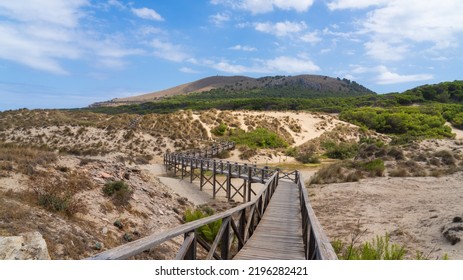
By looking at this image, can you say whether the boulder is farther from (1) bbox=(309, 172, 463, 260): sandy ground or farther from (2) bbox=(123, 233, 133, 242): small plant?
(2) bbox=(123, 233, 133, 242): small plant

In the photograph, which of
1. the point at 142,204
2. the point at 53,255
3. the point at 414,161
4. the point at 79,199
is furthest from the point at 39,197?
the point at 414,161

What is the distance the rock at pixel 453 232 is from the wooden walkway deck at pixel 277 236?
13.1ft

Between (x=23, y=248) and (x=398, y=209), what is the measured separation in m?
12.6

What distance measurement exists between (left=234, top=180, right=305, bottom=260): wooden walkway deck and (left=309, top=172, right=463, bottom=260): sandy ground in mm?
1453

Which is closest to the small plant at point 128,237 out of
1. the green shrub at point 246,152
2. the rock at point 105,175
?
the rock at point 105,175

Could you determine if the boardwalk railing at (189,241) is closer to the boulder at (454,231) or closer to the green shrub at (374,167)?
the boulder at (454,231)

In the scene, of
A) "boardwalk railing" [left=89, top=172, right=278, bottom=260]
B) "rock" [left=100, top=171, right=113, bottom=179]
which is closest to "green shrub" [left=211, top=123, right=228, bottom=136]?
"rock" [left=100, top=171, right=113, bottom=179]

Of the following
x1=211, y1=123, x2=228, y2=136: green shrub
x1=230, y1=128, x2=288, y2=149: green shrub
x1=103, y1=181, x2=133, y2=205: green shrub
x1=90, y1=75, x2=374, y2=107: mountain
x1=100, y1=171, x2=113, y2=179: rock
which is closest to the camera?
x1=103, y1=181, x2=133, y2=205: green shrub

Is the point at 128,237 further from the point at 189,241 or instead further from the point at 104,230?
the point at 189,241

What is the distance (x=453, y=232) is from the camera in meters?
9.50

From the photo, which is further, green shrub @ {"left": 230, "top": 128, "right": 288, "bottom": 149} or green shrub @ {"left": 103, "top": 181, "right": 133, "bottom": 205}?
green shrub @ {"left": 230, "top": 128, "right": 288, "bottom": 149}

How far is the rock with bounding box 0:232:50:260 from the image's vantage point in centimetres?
624

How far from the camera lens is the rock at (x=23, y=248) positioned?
6.24 meters

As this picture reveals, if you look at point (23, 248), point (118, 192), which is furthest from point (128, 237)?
point (23, 248)
